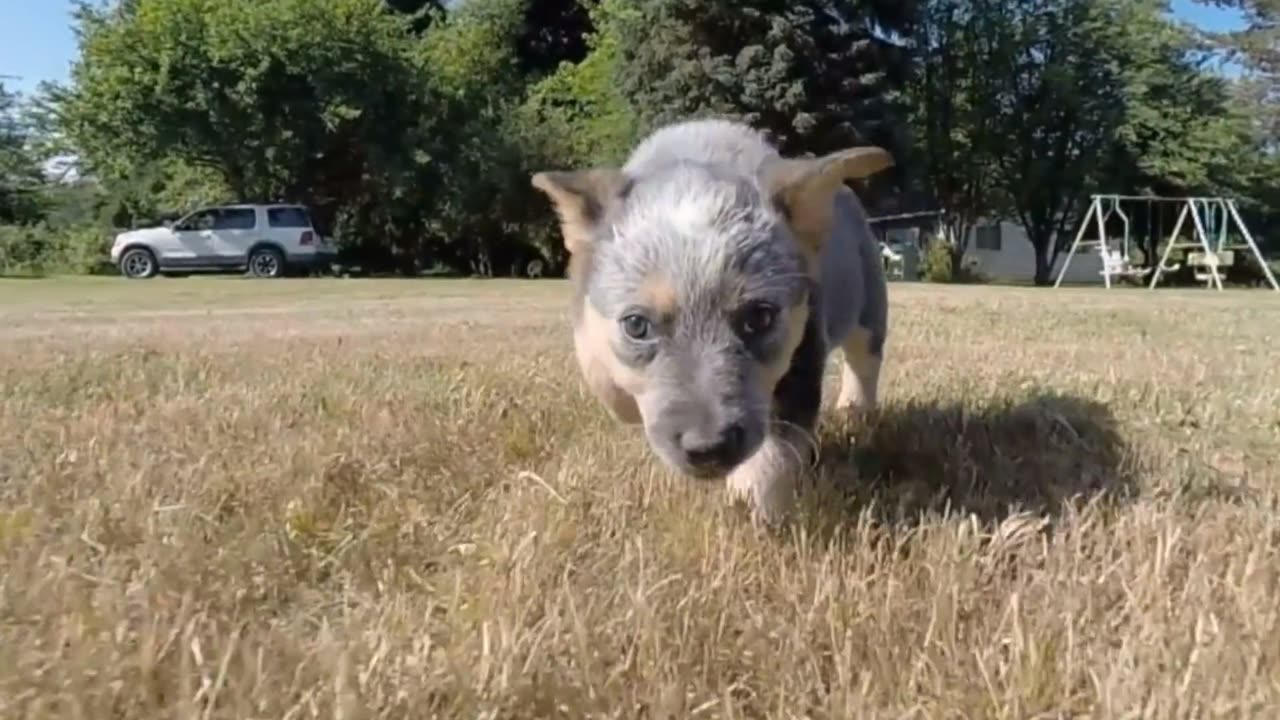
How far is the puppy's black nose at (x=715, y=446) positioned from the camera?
2770 mm

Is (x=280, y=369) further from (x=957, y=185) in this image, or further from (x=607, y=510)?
(x=957, y=185)

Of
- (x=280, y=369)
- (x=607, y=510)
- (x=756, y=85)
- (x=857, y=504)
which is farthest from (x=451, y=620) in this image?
(x=756, y=85)

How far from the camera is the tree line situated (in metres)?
33.8

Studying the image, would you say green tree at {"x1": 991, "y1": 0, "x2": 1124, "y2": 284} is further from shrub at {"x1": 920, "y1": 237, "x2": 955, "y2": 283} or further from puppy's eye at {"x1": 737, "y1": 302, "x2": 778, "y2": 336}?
puppy's eye at {"x1": 737, "y1": 302, "x2": 778, "y2": 336}

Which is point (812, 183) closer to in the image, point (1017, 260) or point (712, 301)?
point (712, 301)

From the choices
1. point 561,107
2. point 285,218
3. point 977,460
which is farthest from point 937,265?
point 977,460

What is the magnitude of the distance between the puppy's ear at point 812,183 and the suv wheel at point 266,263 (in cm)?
3176

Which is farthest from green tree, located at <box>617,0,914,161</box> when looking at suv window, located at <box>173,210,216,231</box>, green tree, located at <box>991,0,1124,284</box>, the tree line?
suv window, located at <box>173,210,216,231</box>

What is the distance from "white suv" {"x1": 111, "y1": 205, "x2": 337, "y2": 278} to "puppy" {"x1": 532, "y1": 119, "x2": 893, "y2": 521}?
31.3 m

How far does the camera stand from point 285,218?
33250 millimetres

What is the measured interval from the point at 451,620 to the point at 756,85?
102 ft

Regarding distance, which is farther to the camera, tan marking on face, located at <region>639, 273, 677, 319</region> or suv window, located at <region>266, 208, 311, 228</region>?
suv window, located at <region>266, 208, 311, 228</region>

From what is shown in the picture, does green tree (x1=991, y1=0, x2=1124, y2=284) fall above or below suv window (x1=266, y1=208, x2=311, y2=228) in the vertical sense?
above

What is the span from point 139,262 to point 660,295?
33630 millimetres
